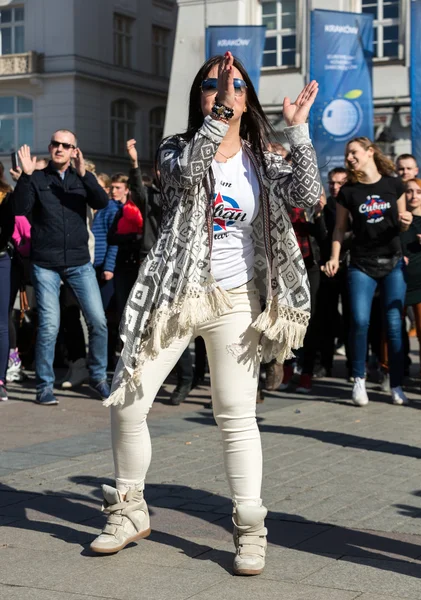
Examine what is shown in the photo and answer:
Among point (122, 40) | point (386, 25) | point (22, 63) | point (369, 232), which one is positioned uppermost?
point (122, 40)

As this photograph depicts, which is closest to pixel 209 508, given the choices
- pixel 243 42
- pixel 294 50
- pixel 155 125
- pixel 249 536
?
pixel 249 536

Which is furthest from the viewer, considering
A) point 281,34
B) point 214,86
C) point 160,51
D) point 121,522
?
point 160,51

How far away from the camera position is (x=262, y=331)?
459cm

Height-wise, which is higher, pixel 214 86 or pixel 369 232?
pixel 214 86

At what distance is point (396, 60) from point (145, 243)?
2150cm

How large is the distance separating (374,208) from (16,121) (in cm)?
3655

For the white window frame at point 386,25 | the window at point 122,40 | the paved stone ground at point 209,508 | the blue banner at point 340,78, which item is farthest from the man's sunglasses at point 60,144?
the window at point 122,40

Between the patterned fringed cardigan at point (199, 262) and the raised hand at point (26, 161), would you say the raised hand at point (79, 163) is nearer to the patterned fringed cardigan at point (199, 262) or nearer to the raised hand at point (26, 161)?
the raised hand at point (26, 161)

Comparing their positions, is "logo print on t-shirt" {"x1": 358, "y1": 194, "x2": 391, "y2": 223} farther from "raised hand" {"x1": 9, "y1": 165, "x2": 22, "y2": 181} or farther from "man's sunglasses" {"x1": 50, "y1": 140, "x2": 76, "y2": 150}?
"raised hand" {"x1": 9, "y1": 165, "x2": 22, "y2": 181}

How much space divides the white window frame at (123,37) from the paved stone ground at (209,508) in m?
37.0

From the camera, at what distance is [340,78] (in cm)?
2522

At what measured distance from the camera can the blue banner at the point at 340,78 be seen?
24.9 m

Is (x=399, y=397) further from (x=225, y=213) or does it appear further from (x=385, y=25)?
(x=385, y=25)

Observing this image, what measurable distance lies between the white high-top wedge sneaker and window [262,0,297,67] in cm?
2784
